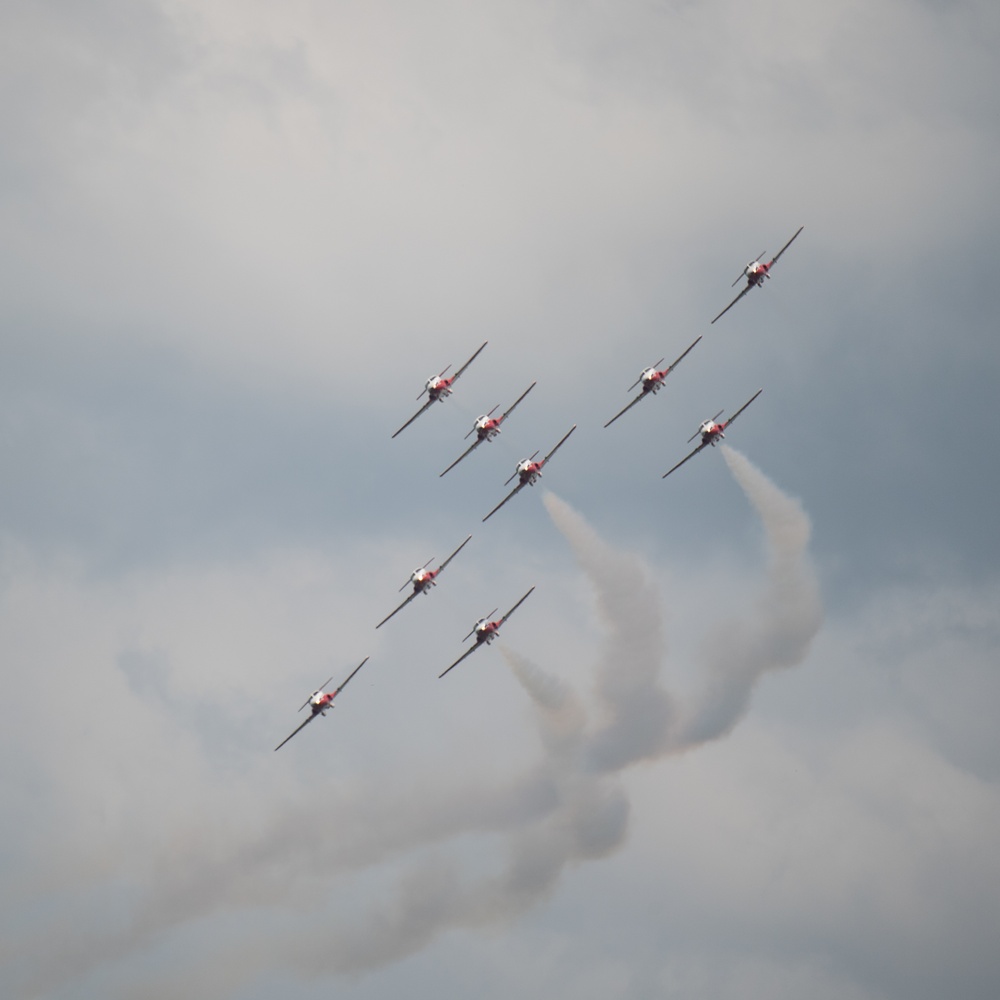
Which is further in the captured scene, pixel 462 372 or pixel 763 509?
pixel 763 509

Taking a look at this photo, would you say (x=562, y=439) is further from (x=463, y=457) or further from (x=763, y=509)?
(x=763, y=509)

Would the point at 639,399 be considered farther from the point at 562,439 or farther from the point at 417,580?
the point at 417,580

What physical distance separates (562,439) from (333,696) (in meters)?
28.2

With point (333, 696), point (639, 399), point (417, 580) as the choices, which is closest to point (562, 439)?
point (639, 399)

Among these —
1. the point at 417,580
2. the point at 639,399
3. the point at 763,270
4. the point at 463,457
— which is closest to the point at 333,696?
the point at 417,580

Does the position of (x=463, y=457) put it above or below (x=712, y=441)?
above

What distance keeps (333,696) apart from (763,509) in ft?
122

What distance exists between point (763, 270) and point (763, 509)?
19263mm

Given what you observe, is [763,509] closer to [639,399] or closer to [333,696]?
[639,399]

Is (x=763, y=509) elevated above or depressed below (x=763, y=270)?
below

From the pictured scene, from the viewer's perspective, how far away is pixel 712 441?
433 ft

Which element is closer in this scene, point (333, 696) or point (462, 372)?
point (462, 372)

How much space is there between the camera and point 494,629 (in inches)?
5226

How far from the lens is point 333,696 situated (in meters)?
138
